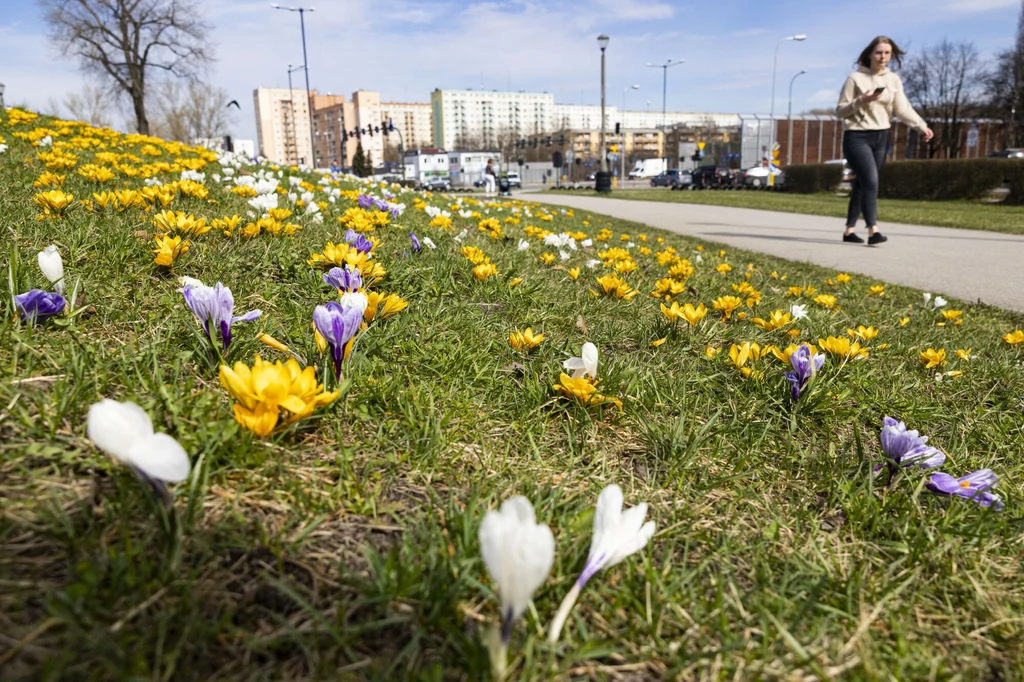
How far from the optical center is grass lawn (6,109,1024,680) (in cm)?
96

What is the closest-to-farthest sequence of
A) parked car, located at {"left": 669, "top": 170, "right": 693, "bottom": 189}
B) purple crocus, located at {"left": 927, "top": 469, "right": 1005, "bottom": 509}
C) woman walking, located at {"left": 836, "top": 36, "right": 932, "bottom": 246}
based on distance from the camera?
purple crocus, located at {"left": 927, "top": 469, "right": 1005, "bottom": 509} < woman walking, located at {"left": 836, "top": 36, "right": 932, "bottom": 246} < parked car, located at {"left": 669, "top": 170, "right": 693, "bottom": 189}

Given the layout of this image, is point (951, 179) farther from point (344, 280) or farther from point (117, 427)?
point (117, 427)

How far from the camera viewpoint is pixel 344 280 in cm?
199

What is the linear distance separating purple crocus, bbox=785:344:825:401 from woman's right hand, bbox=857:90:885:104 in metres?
6.80

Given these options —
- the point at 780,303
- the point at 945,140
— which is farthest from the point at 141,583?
the point at 945,140

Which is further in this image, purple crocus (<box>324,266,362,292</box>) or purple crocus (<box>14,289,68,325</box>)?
purple crocus (<box>324,266,362,292</box>)

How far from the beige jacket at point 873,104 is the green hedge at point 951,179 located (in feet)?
51.1

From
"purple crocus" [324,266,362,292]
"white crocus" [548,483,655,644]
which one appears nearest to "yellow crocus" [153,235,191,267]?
"purple crocus" [324,266,362,292]

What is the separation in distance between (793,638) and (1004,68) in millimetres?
72126

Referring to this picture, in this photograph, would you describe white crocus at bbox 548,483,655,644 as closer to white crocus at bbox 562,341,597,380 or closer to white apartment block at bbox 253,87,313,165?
white crocus at bbox 562,341,597,380

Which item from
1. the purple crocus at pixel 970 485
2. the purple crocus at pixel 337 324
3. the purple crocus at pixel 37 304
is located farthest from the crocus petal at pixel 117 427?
the purple crocus at pixel 970 485

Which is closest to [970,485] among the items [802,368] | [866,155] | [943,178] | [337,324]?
[802,368]

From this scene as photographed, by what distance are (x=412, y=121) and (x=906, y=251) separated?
16407cm

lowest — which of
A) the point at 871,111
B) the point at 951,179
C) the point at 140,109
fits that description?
the point at 951,179
